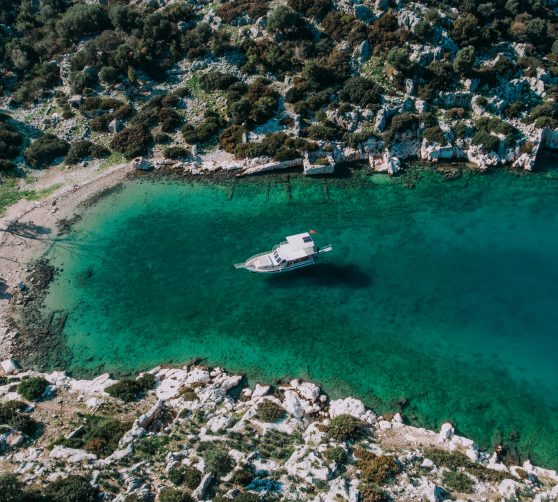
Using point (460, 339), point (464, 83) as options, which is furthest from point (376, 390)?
point (464, 83)

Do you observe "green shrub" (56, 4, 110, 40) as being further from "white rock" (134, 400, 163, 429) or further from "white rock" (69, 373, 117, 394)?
"white rock" (134, 400, 163, 429)

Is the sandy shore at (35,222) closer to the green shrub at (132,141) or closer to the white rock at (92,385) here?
the green shrub at (132,141)

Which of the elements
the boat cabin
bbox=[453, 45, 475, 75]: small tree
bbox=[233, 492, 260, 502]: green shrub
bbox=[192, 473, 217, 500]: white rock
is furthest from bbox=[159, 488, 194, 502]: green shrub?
bbox=[453, 45, 475, 75]: small tree

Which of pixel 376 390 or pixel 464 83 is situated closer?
pixel 376 390

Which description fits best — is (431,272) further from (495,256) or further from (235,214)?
(235,214)

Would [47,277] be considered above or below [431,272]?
above

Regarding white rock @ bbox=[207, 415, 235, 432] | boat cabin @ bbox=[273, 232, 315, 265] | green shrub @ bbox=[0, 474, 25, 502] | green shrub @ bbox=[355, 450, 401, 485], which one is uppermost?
boat cabin @ bbox=[273, 232, 315, 265]
